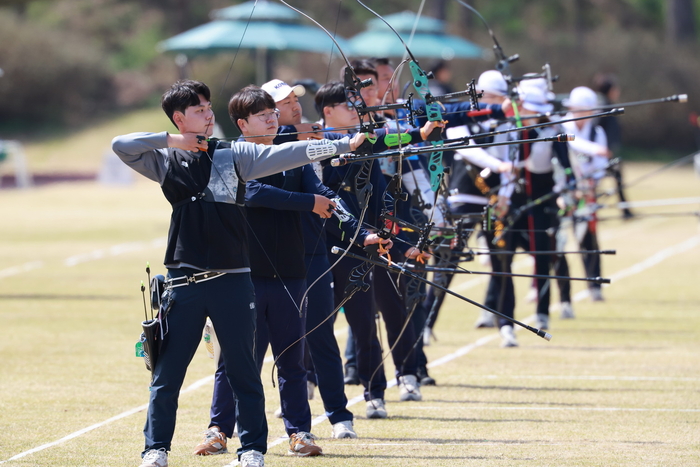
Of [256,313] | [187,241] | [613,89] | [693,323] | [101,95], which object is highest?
[101,95]

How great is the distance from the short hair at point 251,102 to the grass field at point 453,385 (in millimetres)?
1627

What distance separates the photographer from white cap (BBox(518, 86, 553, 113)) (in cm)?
877

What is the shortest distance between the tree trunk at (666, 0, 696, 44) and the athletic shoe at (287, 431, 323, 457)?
32.3m

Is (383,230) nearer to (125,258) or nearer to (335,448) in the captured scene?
(335,448)

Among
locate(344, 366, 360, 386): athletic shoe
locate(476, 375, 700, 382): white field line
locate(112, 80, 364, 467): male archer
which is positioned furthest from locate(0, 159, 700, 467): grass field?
locate(112, 80, 364, 467): male archer

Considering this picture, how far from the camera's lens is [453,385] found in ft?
25.3

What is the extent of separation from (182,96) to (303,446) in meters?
1.73

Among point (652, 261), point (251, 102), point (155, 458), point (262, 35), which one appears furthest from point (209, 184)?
point (262, 35)

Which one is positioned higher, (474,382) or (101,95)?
(101,95)

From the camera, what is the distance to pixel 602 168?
1126 cm

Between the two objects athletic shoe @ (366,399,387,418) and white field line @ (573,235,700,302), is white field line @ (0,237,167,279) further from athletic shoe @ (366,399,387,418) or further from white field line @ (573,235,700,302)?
athletic shoe @ (366,399,387,418)

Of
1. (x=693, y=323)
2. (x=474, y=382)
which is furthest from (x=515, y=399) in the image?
(x=693, y=323)

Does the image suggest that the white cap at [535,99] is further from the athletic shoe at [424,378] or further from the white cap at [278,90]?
the white cap at [278,90]

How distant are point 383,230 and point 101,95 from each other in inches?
1332
